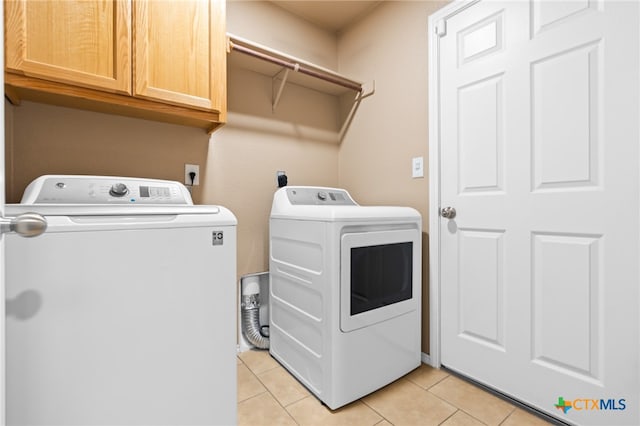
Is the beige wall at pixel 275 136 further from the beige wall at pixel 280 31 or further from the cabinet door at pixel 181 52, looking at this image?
the cabinet door at pixel 181 52

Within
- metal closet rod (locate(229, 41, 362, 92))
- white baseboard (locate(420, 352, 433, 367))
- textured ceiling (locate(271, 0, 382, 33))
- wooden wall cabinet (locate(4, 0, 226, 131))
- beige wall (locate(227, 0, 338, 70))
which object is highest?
textured ceiling (locate(271, 0, 382, 33))

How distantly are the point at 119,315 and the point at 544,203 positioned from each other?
5.63 ft

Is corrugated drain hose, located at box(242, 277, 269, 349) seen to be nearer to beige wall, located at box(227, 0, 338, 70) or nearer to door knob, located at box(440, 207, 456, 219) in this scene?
door knob, located at box(440, 207, 456, 219)

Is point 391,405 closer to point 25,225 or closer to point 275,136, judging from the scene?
point 25,225

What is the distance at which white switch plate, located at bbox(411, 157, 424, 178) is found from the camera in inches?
73.9

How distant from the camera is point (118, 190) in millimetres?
1315

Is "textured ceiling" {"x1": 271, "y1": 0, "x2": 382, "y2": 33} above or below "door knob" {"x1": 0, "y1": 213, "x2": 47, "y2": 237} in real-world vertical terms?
above

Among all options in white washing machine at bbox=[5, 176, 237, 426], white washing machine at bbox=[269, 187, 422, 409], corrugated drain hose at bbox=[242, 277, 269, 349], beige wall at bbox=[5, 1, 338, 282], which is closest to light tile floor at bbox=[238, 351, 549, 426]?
white washing machine at bbox=[269, 187, 422, 409]

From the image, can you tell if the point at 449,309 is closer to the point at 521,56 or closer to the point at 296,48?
the point at 521,56

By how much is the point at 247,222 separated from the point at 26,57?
1.28m

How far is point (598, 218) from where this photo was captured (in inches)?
48.2

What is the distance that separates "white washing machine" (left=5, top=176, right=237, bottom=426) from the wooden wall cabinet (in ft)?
1.36

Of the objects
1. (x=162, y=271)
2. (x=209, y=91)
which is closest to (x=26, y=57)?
(x=209, y=91)

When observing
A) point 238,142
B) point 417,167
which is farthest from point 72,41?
point 417,167
